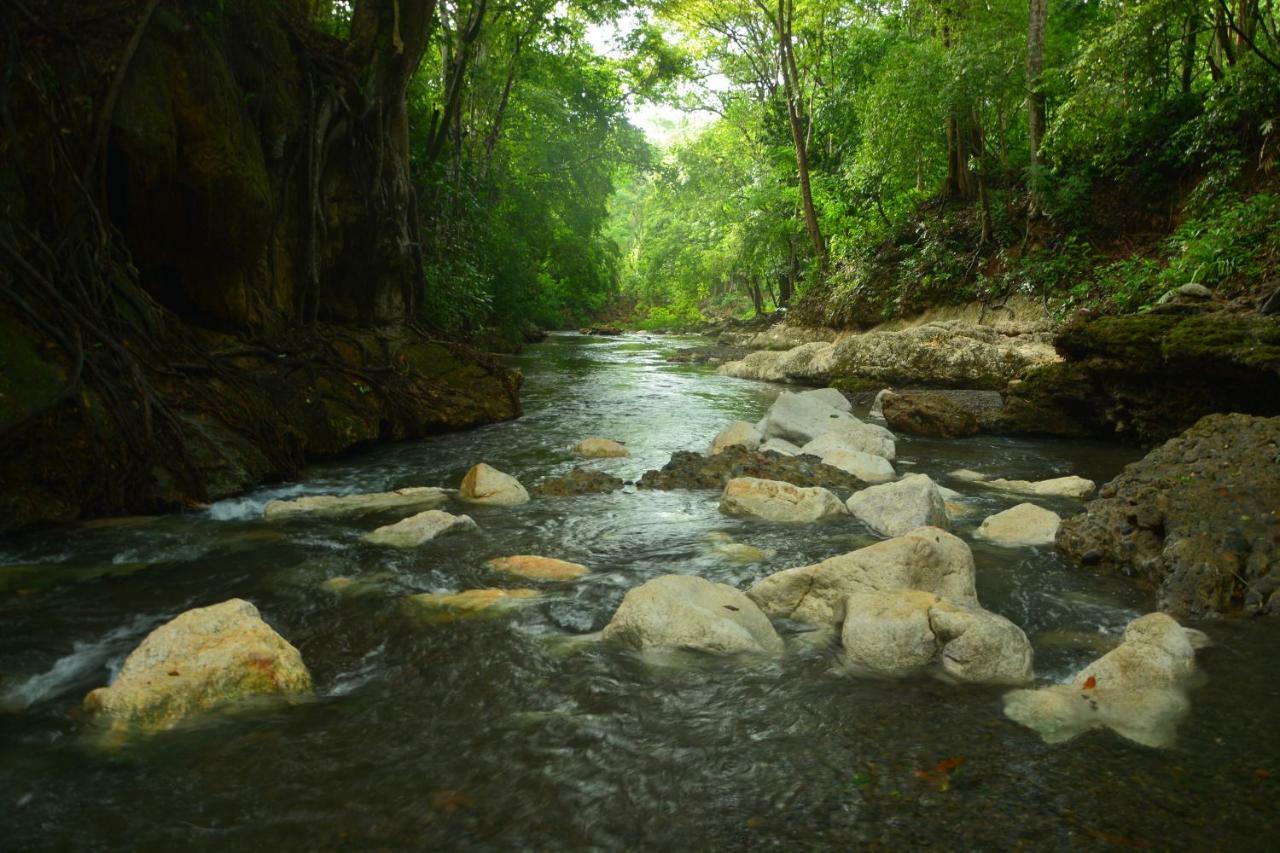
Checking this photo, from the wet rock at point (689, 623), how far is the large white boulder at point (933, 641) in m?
0.38

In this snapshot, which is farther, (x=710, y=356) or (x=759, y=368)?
(x=710, y=356)

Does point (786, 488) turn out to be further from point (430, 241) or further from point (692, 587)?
point (430, 241)

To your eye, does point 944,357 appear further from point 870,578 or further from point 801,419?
point 870,578

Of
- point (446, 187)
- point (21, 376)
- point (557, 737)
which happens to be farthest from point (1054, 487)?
point (446, 187)

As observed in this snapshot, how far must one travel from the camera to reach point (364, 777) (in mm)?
2467

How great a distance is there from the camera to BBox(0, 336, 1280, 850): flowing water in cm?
223

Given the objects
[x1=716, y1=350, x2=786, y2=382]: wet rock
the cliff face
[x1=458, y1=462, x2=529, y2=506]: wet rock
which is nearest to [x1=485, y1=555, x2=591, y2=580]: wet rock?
[x1=458, y1=462, x2=529, y2=506]: wet rock

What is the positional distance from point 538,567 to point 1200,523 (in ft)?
12.3

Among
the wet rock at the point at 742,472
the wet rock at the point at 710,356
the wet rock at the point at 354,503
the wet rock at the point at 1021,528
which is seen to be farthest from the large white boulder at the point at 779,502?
the wet rock at the point at 710,356

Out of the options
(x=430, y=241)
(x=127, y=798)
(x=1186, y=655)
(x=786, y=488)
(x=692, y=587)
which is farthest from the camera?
(x=430, y=241)

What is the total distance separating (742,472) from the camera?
7223 millimetres

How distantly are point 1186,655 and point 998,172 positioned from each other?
59.7ft

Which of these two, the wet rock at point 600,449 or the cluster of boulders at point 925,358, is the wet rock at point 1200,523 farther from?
the cluster of boulders at point 925,358

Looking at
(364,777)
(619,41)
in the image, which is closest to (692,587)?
(364,777)
